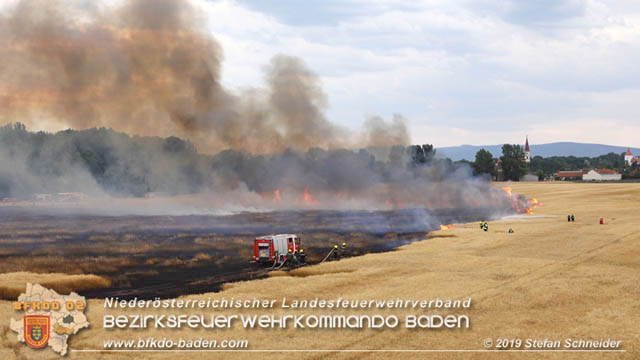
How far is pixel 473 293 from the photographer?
3272 cm

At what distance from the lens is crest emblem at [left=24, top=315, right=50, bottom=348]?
2380cm

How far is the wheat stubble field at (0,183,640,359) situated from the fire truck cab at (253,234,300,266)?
3259 mm

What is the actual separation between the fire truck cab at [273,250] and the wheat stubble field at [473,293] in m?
3.26

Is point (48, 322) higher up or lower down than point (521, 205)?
higher up

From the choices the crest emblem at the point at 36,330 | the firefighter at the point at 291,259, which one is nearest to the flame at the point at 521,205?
the firefighter at the point at 291,259

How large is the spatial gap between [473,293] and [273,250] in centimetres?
1828

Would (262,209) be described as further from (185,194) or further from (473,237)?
(473,237)

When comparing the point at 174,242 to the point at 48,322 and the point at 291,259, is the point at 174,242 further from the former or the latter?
the point at 48,322

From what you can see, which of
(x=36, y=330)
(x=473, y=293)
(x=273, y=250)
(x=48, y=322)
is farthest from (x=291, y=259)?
(x=36, y=330)

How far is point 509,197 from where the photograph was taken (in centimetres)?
13000

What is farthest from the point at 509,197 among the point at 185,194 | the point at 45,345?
the point at 45,345

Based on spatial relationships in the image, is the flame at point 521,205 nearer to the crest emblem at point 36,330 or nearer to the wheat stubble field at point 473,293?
the wheat stubble field at point 473,293

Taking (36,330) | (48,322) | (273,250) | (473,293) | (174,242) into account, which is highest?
(273,250)

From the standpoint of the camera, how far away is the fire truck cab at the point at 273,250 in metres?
46.0
